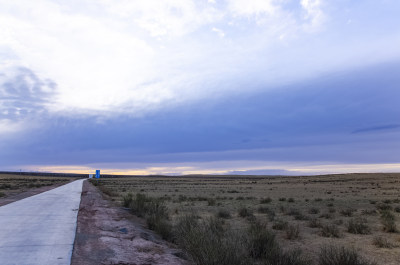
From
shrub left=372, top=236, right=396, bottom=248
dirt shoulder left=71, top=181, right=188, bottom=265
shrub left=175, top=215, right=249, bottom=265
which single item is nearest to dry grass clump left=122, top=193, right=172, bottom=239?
dirt shoulder left=71, top=181, right=188, bottom=265

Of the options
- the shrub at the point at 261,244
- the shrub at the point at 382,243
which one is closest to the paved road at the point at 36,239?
the shrub at the point at 261,244

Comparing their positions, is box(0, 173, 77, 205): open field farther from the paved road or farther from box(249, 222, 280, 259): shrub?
box(249, 222, 280, 259): shrub

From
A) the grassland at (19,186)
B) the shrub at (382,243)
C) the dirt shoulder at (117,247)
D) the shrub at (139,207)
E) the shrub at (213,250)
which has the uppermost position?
the shrub at (213,250)

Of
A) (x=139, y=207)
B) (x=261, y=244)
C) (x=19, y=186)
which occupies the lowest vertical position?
(x=19, y=186)

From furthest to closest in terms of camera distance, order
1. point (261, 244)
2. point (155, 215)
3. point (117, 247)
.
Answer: point (155, 215)
point (261, 244)
point (117, 247)

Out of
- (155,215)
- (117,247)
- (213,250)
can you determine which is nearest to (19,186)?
(155,215)

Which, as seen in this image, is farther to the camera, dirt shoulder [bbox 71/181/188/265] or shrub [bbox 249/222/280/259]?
shrub [bbox 249/222/280/259]

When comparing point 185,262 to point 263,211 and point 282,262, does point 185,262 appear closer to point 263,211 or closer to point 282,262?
point 282,262

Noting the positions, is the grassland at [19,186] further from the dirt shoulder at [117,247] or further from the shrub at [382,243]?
the shrub at [382,243]

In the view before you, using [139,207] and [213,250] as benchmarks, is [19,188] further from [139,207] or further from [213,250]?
[213,250]

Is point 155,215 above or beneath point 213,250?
beneath

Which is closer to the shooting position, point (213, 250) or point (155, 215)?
point (213, 250)

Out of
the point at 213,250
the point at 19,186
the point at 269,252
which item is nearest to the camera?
the point at 213,250

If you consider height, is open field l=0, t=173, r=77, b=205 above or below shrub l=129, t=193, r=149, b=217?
below
